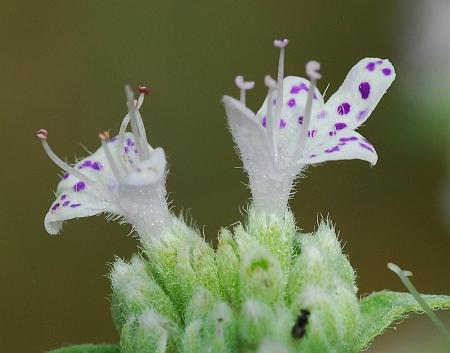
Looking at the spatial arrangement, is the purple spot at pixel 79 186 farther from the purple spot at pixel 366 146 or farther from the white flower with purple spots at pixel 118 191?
the purple spot at pixel 366 146

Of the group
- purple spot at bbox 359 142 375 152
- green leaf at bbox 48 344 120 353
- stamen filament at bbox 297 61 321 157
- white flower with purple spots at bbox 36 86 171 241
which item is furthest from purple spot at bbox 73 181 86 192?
purple spot at bbox 359 142 375 152

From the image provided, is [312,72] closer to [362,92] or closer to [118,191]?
[362,92]

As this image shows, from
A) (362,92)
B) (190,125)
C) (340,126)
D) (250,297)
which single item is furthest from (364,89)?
(190,125)

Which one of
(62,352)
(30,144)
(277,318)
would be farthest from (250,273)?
(30,144)

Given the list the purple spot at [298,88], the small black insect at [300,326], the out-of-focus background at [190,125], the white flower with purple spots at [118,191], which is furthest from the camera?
the out-of-focus background at [190,125]

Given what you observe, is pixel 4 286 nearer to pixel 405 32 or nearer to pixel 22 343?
pixel 22 343

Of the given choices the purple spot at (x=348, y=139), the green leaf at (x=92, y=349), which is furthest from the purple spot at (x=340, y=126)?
the green leaf at (x=92, y=349)
